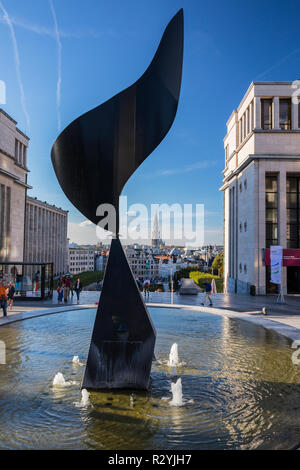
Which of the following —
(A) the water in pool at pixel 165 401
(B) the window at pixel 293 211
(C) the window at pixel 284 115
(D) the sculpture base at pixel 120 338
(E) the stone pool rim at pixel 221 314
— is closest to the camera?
(A) the water in pool at pixel 165 401

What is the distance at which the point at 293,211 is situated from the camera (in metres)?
34.4

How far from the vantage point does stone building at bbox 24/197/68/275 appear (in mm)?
A: 87562

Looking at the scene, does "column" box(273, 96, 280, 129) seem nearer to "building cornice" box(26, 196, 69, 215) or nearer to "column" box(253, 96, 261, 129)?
"column" box(253, 96, 261, 129)

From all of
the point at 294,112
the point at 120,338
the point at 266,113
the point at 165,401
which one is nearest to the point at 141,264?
the point at 266,113

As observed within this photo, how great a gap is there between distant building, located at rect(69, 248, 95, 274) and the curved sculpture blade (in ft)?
540

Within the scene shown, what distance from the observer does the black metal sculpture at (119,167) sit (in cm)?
841

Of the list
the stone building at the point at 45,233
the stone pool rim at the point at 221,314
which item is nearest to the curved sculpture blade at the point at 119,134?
the stone pool rim at the point at 221,314

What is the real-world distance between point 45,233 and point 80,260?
78989mm

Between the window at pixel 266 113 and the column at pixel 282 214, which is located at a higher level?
the window at pixel 266 113

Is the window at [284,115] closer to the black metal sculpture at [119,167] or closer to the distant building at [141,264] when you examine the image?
the black metal sculpture at [119,167]

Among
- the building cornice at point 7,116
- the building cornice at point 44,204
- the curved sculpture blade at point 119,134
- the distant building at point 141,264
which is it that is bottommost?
the distant building at point 141,264

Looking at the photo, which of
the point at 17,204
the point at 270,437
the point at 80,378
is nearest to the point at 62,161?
the point at 80,378

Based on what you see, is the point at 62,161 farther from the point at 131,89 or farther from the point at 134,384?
the point at 134,384

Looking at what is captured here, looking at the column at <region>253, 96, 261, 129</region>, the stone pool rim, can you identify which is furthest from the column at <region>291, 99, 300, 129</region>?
the stone pool rim
